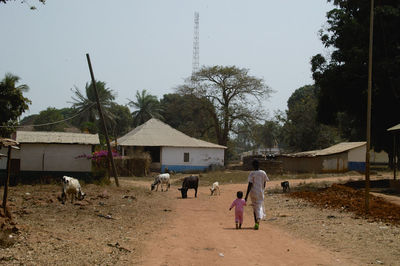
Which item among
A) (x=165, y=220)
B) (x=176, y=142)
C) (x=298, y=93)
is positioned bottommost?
(x=165, y=220)

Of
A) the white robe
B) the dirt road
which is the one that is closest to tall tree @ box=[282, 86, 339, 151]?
the dirt road

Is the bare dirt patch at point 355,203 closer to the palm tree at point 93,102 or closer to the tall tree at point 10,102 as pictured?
→ the tall tree at point 10,102

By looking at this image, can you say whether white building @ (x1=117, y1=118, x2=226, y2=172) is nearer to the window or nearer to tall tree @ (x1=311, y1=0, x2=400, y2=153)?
the window

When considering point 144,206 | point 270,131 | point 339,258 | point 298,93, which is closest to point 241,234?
point 339,258

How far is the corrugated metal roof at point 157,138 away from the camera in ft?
144

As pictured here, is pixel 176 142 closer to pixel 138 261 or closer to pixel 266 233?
pixel 266 233

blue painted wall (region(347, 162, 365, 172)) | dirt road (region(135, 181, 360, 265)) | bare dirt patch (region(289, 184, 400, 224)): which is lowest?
dirt road (region(135, 181, 360, 265))

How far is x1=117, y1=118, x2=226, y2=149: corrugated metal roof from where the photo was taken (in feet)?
144

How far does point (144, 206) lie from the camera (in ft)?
56.0

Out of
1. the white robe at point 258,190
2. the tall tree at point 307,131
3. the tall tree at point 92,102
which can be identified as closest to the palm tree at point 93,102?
the tall tree at point 92,102

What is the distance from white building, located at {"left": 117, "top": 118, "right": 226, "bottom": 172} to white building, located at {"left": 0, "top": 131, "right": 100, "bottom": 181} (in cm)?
1656

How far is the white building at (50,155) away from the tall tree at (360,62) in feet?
46.4

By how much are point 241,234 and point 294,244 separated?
147 cm

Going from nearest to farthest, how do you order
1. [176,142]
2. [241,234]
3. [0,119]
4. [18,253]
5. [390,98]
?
[18,253] < [241,234] < [390,98] < [0,119] < [176,142]
